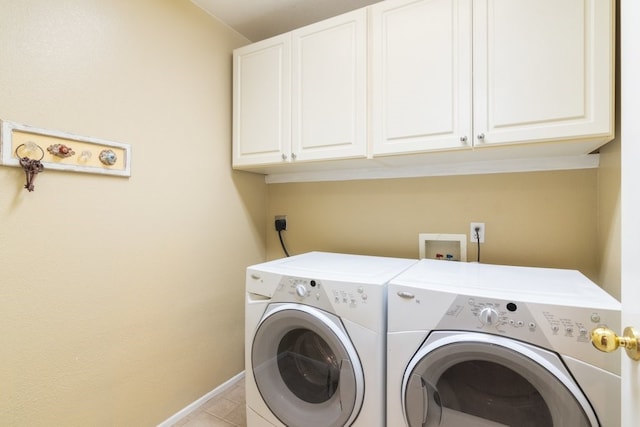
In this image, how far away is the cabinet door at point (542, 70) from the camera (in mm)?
1109

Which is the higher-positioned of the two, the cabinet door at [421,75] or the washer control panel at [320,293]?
the cabinet door at [421,75]

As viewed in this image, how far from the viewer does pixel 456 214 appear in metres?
1.75

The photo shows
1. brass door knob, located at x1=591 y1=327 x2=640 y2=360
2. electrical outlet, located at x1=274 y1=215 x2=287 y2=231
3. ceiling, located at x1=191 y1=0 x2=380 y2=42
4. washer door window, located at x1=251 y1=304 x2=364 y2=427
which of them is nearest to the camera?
brass door knob, located at x1=591 y1=327 x2=640 y2=360

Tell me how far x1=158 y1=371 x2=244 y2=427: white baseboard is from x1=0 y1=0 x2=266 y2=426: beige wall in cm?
4

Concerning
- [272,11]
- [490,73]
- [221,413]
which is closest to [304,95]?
[272,11]

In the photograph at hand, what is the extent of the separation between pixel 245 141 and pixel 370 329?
1376 millimetres

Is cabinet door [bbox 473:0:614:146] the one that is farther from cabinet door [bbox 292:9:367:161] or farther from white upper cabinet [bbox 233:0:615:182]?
cabinet door [bbox 292:9:367:161]

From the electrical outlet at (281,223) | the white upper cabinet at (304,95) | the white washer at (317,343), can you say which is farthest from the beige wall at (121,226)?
the white washer at (317,343)

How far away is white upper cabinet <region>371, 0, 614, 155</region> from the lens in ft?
3.70

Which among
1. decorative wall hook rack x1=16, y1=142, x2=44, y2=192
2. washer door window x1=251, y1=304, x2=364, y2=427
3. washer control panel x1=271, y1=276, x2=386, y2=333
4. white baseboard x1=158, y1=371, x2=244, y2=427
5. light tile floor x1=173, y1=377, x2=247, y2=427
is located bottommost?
light tile floor x1=173, y1=377, x2=247, y2=427

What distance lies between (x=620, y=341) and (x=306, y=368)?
115cm

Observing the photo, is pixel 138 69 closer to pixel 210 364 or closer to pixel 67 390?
pixel 67 390

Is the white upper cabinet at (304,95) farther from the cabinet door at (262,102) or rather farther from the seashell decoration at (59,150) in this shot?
the seashell decoration at (59,150)

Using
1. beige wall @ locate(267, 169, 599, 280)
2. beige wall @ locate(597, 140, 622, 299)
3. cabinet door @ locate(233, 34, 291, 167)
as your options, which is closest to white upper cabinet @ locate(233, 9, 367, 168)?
cabinet door @ locate(233, 34, 291, 167)
